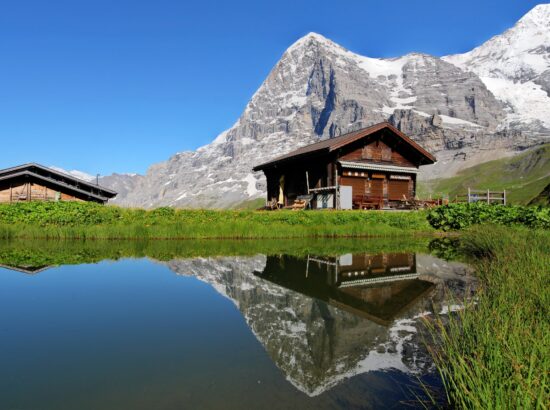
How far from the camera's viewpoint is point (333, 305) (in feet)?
26.6

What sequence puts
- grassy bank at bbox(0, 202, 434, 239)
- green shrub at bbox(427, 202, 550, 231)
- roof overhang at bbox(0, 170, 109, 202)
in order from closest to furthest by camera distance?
1. grassy bank at bbox(0, 202, 434, 239)
2. green shrub at bbox(427, 202, 550, 231)
3. roof overhang at bbox(0, 170, 109, 202)

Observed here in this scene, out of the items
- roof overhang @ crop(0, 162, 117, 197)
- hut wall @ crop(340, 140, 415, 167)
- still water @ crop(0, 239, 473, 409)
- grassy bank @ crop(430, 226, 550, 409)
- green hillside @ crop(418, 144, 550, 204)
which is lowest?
still water @ crop(0, 239, 473, 409)

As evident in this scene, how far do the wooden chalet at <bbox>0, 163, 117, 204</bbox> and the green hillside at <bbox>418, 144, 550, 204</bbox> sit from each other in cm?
11353

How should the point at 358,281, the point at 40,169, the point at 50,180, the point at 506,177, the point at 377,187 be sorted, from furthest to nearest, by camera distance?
the point at 506,177 < the point at 40,169 < the point at 50,180 < the point at 377,187 < the point at 358,281

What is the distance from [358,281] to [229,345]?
18.5 ft

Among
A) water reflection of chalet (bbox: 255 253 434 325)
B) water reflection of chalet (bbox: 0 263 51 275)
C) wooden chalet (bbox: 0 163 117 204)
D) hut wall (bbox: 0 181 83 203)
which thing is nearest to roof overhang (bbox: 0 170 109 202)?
wooden chalet (bbox: 0 163 117 204)

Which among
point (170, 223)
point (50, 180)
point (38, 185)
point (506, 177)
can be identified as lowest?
point (170, 223)

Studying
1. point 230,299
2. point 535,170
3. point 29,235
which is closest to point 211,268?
point 230,299

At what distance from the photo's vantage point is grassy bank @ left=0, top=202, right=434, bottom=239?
2075 centimetres

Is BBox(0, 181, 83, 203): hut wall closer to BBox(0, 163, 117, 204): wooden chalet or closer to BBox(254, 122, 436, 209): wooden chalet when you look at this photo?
BBox(0, 163, 117, 204): wooden chalet

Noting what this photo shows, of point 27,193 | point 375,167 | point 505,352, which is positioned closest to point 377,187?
point 375,167

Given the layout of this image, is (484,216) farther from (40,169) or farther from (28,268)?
(40,169)

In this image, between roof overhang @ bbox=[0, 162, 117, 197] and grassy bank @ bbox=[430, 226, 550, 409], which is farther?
roof overhang @ bbox=[0, 162, 117, 197]

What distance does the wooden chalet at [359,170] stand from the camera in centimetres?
3147
